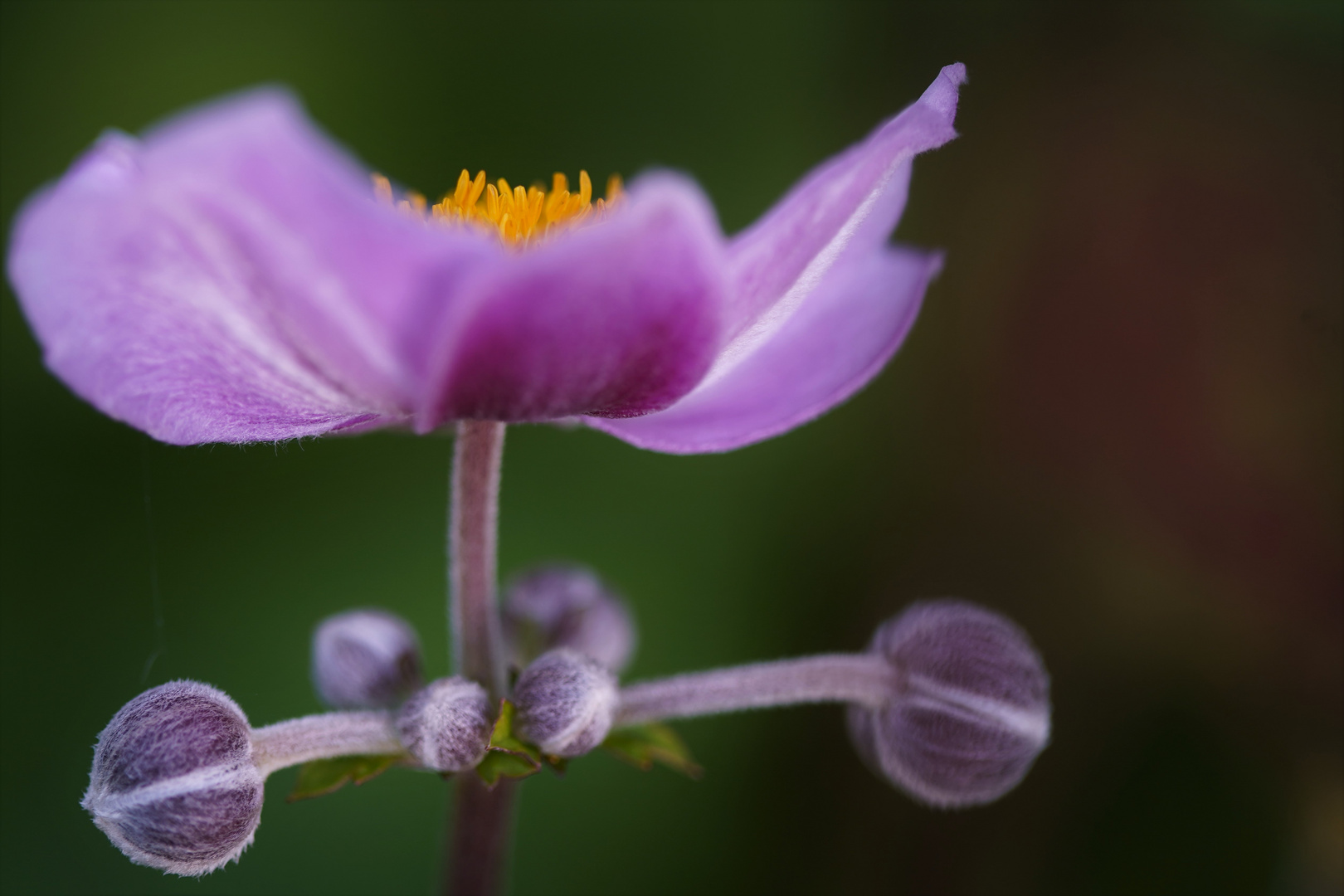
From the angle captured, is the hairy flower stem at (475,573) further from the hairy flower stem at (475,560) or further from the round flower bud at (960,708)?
the round flower bud at (960,708)

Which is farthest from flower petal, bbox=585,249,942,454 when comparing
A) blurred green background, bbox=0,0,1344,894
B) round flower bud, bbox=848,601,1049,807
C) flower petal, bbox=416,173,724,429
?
blurred green background, bbox=0,0,1344,894

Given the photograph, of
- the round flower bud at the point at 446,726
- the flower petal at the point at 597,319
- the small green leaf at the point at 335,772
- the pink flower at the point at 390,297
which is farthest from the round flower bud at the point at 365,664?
the flower petal at the point at 597,319

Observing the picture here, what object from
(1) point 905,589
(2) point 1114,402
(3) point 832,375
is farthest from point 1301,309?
(3) point 832,375

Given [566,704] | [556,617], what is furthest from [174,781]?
[556,617]

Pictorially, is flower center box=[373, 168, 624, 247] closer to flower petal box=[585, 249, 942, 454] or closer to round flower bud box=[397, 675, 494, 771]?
flower petal box=[585, 249, 942, 454]

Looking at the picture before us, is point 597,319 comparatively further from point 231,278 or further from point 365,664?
point 365,664
